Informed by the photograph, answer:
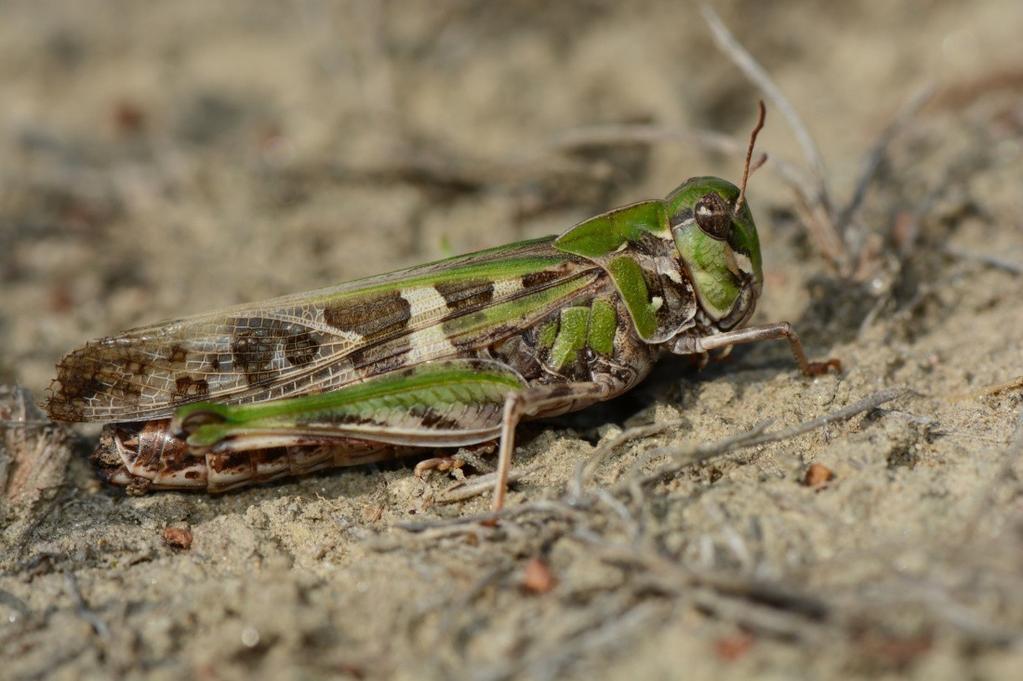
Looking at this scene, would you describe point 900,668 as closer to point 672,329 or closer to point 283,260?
point 672,329

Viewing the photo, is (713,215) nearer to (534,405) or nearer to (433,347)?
(534,405)

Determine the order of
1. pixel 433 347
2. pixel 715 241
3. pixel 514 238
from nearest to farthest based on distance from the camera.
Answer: pixel 433 347 < pixel 715 241 < pixel 514 238

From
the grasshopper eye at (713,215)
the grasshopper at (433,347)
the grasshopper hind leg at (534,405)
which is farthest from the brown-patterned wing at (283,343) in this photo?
the grasshopper eye at (713,215)

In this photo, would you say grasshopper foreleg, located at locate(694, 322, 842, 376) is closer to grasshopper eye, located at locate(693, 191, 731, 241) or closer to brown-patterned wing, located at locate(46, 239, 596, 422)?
grasshopper eye, located at locate(693, 191, 731, 241)

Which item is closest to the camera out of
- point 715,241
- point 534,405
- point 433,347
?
point 534,405

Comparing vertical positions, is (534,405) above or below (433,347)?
below

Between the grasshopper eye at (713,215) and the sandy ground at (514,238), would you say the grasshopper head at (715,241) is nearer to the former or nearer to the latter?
the grasshopper eye at (713,215)

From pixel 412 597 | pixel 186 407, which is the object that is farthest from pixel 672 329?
pixel 186 407

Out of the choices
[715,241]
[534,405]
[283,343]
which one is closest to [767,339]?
[715,241]
